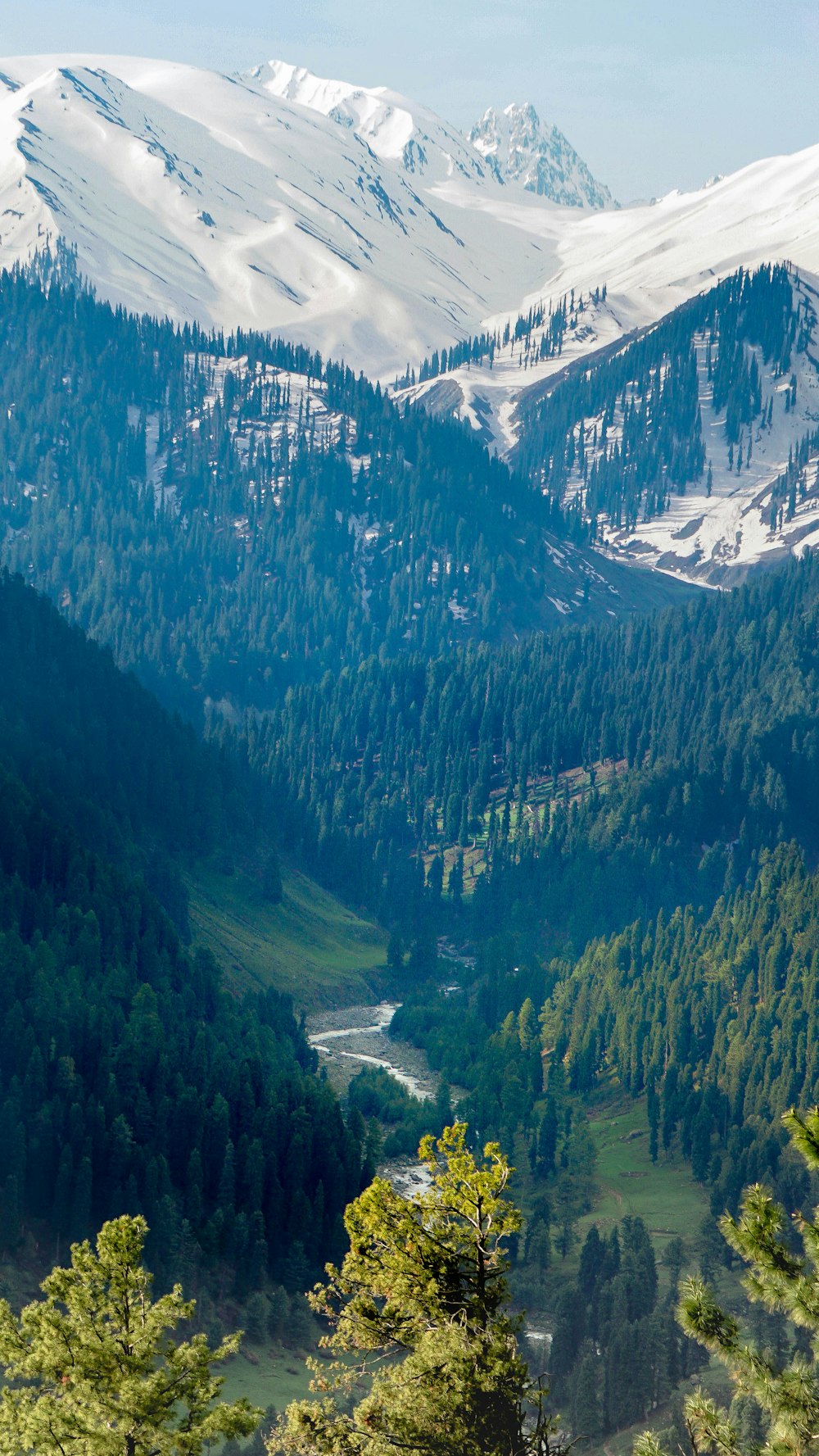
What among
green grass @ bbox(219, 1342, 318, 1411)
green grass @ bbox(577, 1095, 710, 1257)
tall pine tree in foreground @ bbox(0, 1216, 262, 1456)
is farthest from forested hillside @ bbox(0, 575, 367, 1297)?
tall pine tree in foreground @ bbox(0, 1216, 262, 1456)

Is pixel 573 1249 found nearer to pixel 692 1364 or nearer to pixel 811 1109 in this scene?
pixel 692 1364

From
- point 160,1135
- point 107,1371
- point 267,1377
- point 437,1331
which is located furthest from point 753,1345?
point 160,1135

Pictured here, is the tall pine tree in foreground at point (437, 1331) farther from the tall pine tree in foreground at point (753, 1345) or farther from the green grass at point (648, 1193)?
the green grass at point (648, 1193)

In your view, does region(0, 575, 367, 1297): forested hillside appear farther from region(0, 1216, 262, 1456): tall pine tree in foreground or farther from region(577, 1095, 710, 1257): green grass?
region(0, 1216, 262, 1456): tall pine tree in foreground

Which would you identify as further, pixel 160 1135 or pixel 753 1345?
pixel 160 1135

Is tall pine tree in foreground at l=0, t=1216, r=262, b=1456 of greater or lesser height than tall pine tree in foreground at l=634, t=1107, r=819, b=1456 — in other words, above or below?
below

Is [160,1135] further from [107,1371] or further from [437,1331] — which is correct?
[437,1331]
